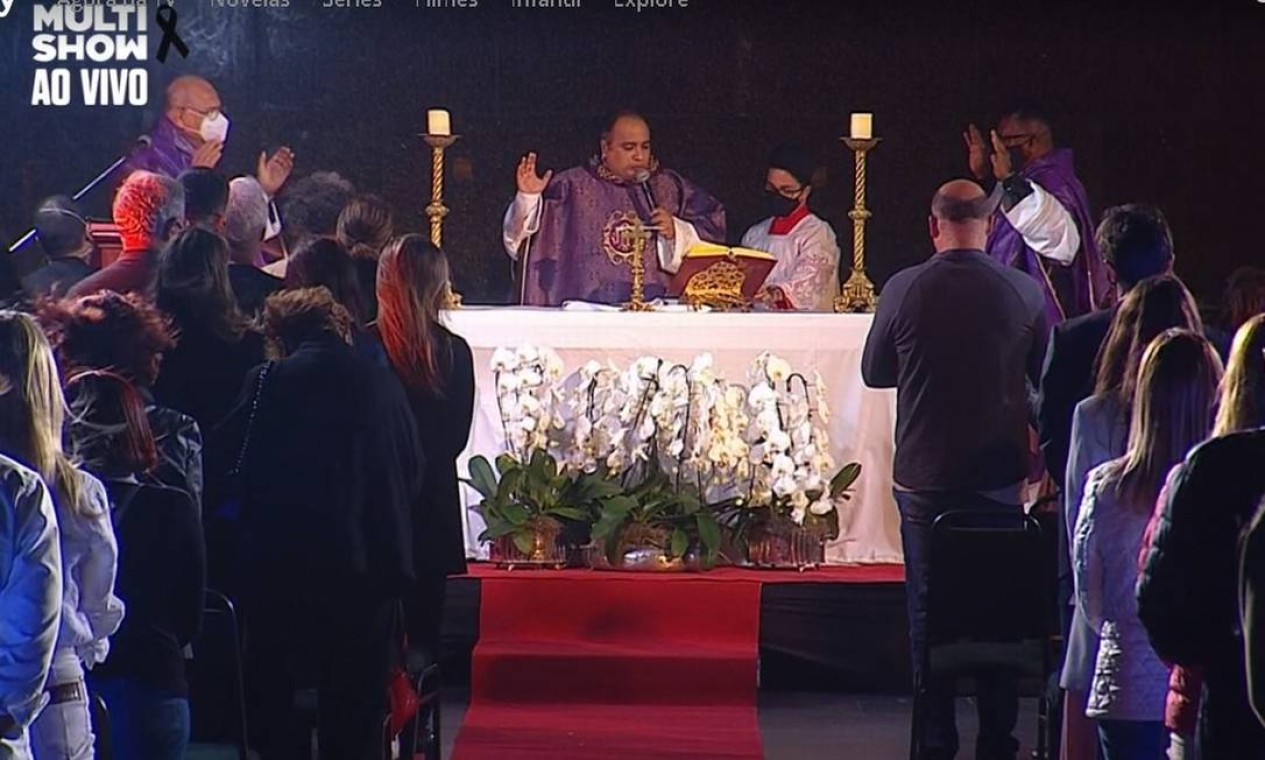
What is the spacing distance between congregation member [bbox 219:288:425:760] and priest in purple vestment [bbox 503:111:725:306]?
178 inches

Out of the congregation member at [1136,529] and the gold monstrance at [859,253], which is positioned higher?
the gold monstrance at [859,253]

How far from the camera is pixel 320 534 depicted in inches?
201

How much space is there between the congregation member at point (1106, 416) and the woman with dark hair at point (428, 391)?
155 cm

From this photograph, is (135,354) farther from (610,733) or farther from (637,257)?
(637,257)

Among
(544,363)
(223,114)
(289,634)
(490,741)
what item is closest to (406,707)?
(289,634)

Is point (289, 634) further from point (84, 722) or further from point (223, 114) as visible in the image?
point (223, 114)

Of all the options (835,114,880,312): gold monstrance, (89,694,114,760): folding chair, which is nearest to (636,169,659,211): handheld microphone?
(835,114,880,312): gold monstrance

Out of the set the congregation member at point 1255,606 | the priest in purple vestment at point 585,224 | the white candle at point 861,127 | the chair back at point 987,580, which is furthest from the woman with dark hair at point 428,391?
the priest in purple vestment at point 585,224

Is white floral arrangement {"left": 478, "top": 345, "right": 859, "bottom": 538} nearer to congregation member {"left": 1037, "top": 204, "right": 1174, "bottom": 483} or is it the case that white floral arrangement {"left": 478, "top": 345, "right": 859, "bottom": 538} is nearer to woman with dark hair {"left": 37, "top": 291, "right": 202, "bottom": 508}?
congregation member {"left": 1037, "top": 204, "right": 1174, "bottom": 483}

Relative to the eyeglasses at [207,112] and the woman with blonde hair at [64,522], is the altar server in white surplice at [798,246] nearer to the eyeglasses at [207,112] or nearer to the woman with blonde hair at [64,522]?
the eyeglasses at [207,112]

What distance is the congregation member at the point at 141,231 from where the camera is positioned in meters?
6.03

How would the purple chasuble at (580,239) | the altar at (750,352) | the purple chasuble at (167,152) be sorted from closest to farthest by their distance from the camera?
the altar at (750,352) → the purple chasuble at (580,239) → the purple chasuble at (167,152)

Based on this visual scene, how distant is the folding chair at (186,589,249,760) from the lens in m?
4.89

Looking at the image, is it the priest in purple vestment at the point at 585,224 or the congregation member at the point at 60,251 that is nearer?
the congregation member at the point at 60,251
